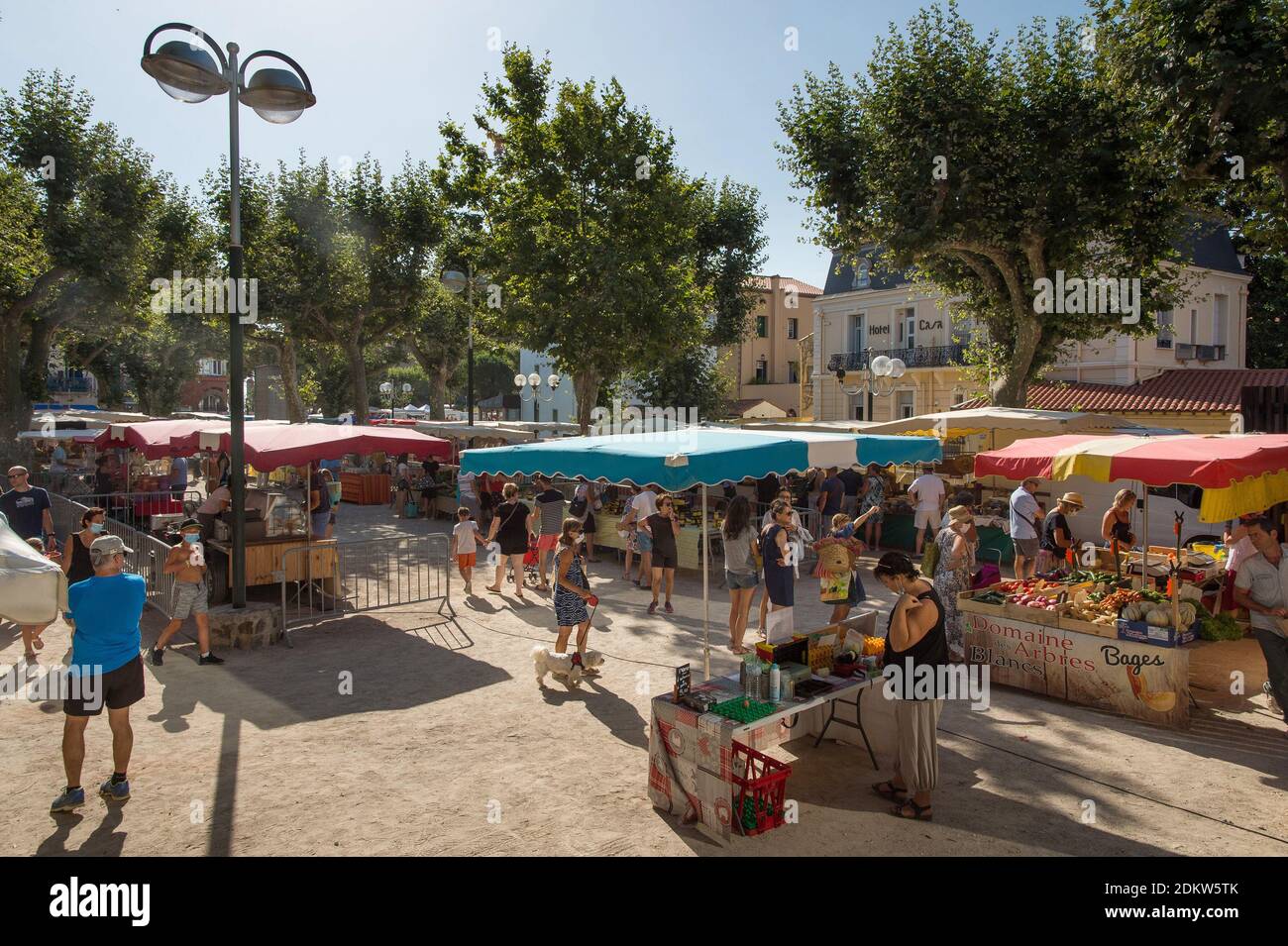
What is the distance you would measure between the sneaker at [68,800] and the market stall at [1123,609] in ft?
25.3

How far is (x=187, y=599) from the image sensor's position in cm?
848

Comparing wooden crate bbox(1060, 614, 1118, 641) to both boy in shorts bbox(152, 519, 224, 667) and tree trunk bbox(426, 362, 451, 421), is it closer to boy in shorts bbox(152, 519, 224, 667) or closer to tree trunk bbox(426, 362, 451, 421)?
boy in shorts bbox(152, 519, 224, 667)

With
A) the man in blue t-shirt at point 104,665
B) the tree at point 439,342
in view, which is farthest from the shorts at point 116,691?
the tree at point 439,342

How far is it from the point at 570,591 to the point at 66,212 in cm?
2165

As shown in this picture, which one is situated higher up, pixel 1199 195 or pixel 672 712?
pixel 1199 195

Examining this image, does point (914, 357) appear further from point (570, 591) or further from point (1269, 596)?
point (570, 591)

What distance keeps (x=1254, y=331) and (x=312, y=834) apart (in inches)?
1488

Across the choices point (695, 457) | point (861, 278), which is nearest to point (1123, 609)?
point (695, 457)

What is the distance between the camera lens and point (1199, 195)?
47.6ft

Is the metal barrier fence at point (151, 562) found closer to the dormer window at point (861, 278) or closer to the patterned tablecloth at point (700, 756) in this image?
the patterned tablecloth at point (700, 756)

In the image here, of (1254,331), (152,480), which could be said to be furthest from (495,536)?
(1254,331)

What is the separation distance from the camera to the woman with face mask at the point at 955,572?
838 centimetres

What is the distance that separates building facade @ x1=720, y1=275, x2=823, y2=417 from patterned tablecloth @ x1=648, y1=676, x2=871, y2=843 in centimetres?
3989
